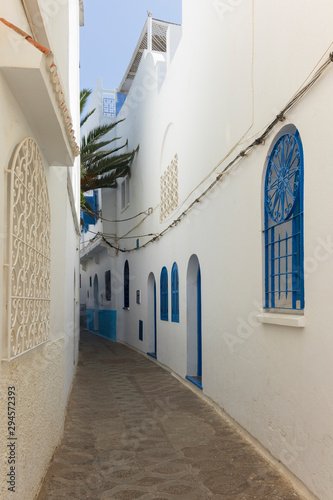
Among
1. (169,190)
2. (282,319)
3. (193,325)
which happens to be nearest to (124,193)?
(169,190)

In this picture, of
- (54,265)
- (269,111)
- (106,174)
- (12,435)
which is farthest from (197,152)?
(106,174)

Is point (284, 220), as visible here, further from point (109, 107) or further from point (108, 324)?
point (109, 107)

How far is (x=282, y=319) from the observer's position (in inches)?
179

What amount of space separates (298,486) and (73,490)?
195 centimetres

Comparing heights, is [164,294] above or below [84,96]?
below

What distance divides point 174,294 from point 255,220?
5087 mm

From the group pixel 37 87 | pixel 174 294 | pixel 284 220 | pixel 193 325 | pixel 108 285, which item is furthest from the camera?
pixel 108 285

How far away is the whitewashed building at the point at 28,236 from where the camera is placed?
10.00 feet

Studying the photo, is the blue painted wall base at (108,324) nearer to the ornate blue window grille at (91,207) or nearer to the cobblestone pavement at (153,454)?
the ornate blue window grille at (91,207)

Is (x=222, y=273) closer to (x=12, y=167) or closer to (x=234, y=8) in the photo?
(x=234, y=8)

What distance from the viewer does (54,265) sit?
17.9ft

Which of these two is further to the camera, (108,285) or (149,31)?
(108,285)

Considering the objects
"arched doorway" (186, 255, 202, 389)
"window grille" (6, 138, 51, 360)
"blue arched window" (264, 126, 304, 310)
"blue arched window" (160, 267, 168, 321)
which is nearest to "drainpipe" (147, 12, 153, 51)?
"blue arched window" (160, 267, 168, 321)

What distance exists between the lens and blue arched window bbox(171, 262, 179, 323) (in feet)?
33.3
